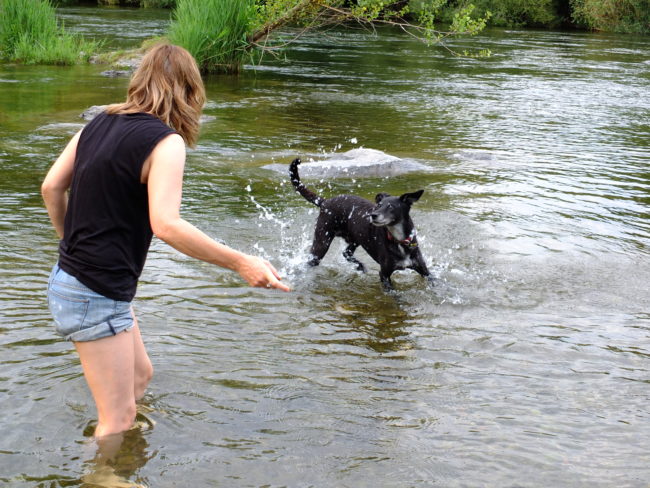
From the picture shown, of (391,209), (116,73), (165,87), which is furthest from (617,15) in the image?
(165,87)

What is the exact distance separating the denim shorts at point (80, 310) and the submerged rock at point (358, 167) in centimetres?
805

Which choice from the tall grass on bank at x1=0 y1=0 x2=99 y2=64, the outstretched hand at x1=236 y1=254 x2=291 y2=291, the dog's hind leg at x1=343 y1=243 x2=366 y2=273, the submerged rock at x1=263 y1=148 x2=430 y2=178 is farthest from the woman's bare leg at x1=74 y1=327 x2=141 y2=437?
the tall grass on bank at x1=0 y1=0 x2=99 y2=64

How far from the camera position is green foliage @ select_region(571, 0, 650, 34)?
45.7 m

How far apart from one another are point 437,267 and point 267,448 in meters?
3.97

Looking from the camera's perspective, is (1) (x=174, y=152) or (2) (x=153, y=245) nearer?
(1) (x=174, y=152)

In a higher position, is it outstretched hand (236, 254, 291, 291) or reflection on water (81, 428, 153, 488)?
outstretched hand (236, 254, 291, 291)

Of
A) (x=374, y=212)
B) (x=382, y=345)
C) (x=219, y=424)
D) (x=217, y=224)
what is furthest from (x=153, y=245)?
(x=219, y=424)

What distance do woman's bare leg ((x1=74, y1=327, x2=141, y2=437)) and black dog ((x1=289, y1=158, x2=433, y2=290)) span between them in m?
3.44

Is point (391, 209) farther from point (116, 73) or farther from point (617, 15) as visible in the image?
point (617, 15)

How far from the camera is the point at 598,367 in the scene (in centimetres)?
546

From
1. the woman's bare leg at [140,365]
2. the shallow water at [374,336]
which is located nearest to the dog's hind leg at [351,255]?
the shallow water at [374,336]

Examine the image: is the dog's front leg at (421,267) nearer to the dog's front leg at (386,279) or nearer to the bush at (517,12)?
the dog's front leg at (386,279)

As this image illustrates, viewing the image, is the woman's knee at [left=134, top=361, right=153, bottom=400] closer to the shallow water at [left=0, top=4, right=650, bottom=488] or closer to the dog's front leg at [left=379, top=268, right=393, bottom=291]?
the shallow water at [left=0, top=4, right=650, bottom=488]

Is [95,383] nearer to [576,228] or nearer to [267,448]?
[267,448]
